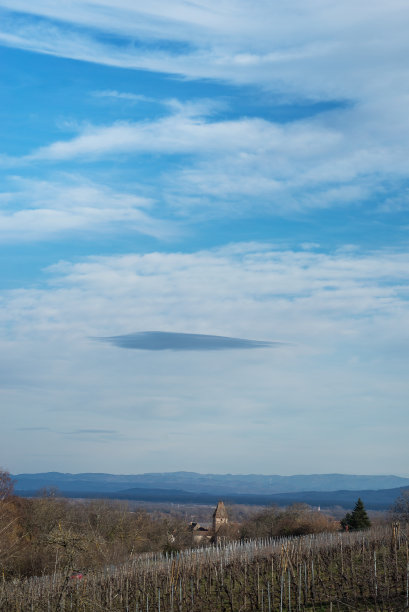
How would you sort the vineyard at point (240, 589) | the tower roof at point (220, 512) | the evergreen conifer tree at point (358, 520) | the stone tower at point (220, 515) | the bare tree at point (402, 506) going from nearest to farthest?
the vineyard at point (240, 589) < the evergreen conifer tree at point (358, 520) < the bare tree at point (402, 506) < the stone tower at point (220, 515) < the tower roof at point (220, 512)

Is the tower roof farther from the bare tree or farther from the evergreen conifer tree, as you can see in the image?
the bare tree

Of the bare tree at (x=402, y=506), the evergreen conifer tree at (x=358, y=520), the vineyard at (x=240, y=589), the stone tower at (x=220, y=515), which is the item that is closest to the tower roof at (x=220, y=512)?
the stone tower at (x=220, y=515)

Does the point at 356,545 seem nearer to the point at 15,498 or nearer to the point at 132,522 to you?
the point at 132,522

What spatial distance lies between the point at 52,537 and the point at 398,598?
11.0 m

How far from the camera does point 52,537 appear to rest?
14117mm

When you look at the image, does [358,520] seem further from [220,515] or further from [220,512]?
[220,512]

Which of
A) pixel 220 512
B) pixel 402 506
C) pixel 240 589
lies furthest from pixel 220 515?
pixel 240 589

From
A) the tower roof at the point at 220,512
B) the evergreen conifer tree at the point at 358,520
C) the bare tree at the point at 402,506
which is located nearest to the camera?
the evergreen conifer tree at the point at 358,520

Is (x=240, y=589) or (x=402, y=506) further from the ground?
(x=402, y=506)

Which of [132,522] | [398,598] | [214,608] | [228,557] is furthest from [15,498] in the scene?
[398,598]

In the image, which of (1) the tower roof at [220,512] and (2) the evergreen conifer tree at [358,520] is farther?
(1) the tower roof at [220,512]

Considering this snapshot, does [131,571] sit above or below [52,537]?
below

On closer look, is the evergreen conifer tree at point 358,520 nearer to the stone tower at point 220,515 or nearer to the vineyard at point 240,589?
the vineyard at point 240,589

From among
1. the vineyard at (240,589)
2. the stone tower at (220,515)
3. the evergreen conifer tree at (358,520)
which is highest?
the vineyard at (240,589)
